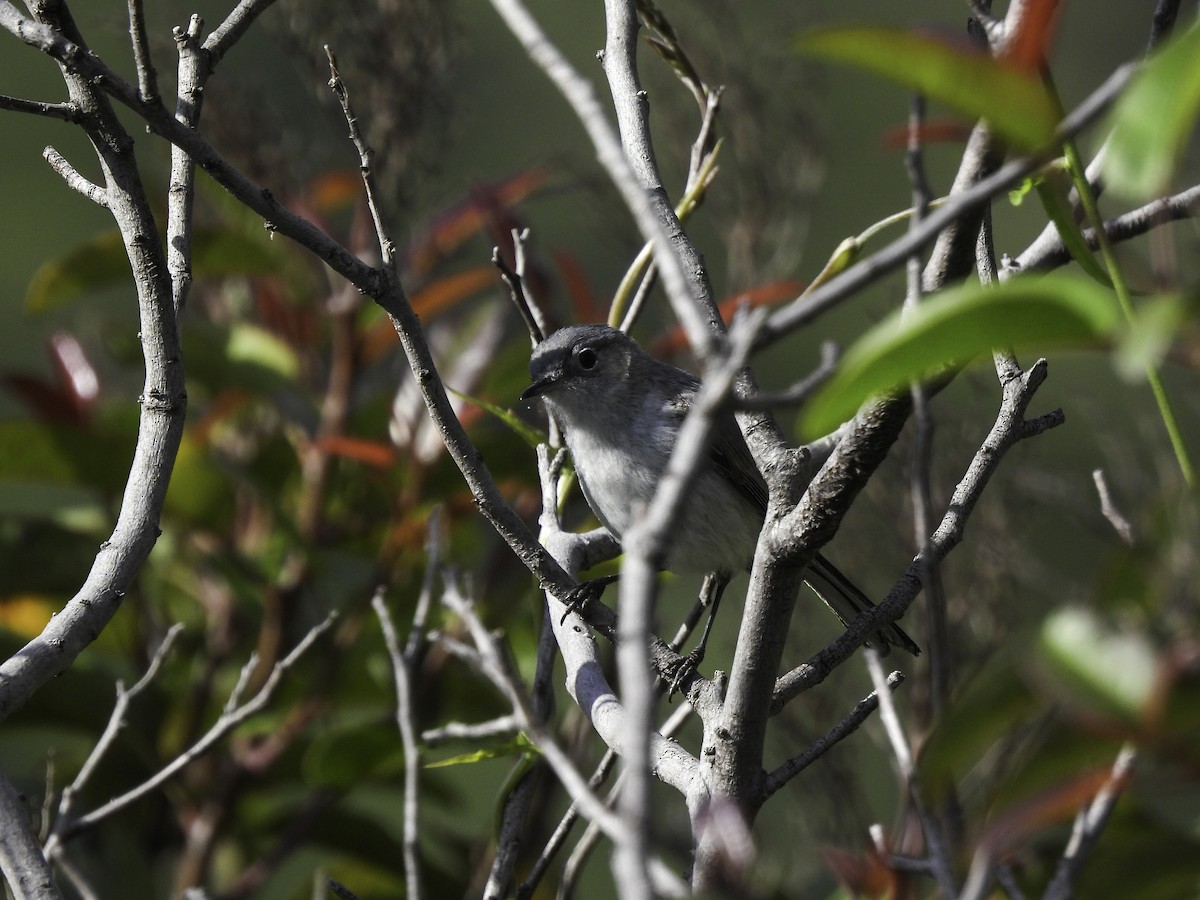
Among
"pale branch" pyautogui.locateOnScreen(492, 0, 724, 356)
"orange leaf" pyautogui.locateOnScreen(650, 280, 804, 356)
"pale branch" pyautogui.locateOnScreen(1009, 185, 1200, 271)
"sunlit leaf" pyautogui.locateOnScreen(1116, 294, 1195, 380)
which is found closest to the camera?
"sunlit leaf" pyautogui.locateOnScreen(1116, 294, 1195, 380)

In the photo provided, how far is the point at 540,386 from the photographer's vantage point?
10.2 ft

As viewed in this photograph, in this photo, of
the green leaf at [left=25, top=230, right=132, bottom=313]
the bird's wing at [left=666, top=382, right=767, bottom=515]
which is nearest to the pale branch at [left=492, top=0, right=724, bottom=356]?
the green leaf at [left=25, top=230, right=132, bottom=313]

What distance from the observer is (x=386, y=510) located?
3049 mm

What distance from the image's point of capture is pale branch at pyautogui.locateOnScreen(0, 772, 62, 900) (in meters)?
1.35

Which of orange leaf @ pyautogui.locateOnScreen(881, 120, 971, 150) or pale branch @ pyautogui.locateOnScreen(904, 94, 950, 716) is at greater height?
orange leaf @ pyautogui.locateOnScreen(881, 120, 971, 150)

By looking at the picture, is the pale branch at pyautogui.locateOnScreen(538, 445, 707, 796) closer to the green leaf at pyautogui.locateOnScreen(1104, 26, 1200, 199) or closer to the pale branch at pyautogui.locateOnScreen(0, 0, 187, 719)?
the pale branch at pyautogui.locateOnScreen(0, 0, 187, 719)

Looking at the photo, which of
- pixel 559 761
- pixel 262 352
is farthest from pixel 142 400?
pixel 262 352

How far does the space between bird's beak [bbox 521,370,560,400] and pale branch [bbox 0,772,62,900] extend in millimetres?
1797

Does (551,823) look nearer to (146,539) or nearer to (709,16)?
(146,539)

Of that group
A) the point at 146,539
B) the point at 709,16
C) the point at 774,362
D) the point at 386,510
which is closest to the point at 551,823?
the point at 386,510

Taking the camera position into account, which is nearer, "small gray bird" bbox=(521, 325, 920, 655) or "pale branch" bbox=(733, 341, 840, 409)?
"pale branch" bbox=(733, 341, 840, 409)

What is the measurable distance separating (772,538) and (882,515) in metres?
1.96

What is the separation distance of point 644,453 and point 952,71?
7.91 ft

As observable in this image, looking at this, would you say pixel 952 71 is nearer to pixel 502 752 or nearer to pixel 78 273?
pixel 502 752
